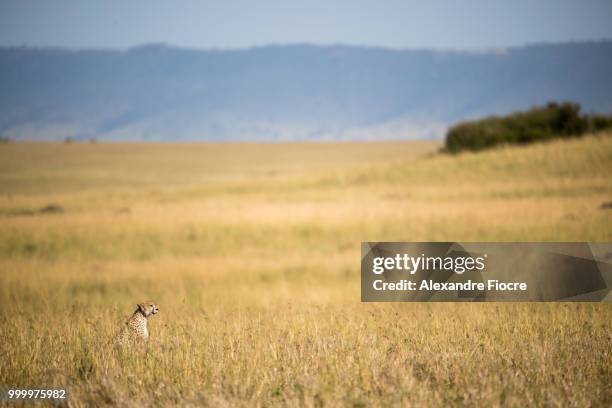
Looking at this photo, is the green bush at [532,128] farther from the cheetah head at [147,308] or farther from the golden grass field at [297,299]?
the cheetah head at [147,308]

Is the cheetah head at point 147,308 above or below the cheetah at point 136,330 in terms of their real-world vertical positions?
above

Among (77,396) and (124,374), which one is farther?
(124,374)

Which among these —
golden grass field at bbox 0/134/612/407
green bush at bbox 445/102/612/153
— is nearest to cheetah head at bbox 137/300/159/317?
golden grass field at bbox 0/134/612/407

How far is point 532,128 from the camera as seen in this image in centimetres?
5316

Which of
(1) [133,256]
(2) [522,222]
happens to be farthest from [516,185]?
(1) [133,256]

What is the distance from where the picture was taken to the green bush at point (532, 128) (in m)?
52.4

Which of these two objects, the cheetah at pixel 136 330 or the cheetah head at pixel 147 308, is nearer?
the cheetah head at pixel 147 308

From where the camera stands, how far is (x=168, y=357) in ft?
18.4

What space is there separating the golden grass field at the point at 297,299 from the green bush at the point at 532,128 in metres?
7.44

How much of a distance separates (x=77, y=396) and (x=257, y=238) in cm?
1690

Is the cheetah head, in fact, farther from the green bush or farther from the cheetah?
the green bush

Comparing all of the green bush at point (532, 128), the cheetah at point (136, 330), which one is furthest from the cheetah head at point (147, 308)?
the green bush at point (532, 128)

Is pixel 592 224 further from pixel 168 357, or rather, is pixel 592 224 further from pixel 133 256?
pixel 168 357

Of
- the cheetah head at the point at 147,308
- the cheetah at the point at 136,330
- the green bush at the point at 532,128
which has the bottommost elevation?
the cheetah at the point at 136,330
